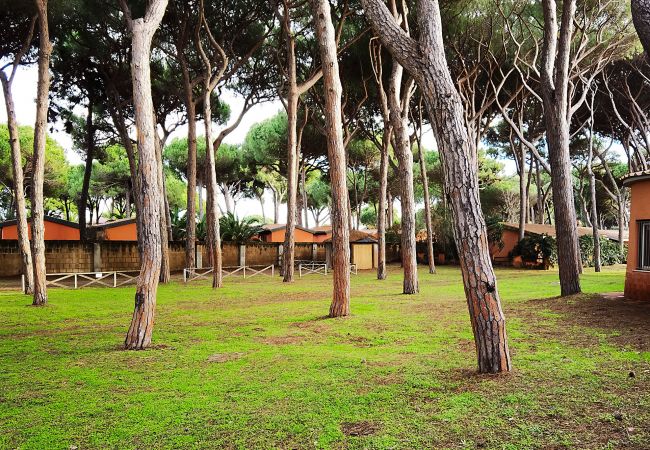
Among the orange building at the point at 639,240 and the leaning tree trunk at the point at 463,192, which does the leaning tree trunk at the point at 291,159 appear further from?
the leaning tree trunk at the point at 463,192

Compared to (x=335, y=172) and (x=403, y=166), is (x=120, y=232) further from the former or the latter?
(x=335, y=172)

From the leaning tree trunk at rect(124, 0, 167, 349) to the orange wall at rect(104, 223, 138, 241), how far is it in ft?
67.5

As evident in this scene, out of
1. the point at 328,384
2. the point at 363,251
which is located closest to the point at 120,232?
the point at 363,251

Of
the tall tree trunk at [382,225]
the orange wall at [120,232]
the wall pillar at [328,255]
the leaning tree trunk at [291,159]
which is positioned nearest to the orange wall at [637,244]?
the tall tree trunk at [382,225]

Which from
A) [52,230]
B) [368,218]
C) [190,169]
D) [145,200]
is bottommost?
[145,200]

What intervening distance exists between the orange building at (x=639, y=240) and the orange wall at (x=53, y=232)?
23.1 m

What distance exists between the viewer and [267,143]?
99.7 feet

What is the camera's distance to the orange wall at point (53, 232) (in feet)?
76.9

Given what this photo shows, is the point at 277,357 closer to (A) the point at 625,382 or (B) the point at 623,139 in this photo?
(A) the point at 625,382

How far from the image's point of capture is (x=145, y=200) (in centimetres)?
651

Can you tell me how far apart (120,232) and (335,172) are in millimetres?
20073

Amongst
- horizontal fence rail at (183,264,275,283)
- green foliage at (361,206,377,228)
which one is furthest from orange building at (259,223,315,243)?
green foliage at (361,206,377,228)

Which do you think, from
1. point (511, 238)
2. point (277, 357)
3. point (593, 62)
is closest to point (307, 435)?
point (277, 357)

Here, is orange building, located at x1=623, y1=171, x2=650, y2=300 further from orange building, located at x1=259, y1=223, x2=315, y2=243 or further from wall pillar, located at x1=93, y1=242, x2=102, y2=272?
orange building, located at x1=259, y1=223, x2=315, y2=243
